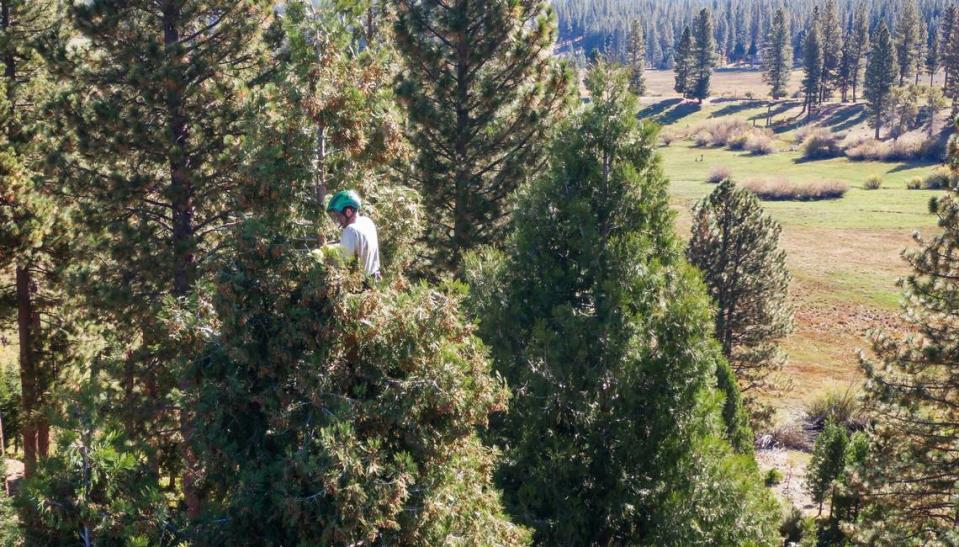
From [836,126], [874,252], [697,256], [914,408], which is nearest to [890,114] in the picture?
[836,126]

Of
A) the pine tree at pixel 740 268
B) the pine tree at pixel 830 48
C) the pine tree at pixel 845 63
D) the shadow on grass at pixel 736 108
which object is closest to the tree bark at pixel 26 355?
the pine tree at pixel 740 268

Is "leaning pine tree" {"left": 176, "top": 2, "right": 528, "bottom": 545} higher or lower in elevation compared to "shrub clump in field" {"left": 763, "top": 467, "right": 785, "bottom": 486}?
higher

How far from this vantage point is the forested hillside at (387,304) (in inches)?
217

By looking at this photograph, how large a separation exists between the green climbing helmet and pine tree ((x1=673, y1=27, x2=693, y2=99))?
4795 inches

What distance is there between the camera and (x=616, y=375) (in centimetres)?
833

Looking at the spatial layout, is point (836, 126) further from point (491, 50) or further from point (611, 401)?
point (611, 401)

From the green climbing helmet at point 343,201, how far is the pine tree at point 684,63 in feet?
400

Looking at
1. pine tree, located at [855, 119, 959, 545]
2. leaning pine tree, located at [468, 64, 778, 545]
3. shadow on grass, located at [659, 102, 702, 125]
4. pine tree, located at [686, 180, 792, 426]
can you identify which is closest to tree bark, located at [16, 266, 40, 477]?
leaning pine tree, located at [468, 64, 778, 545]

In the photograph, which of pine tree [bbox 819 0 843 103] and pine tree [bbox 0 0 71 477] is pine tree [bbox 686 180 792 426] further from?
pine tree [bbox 819 0 843 103]

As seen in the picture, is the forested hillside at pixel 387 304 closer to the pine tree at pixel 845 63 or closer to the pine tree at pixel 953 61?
the pine tree at pixel 953 61

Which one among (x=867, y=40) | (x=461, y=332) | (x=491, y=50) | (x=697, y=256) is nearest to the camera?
(x=461, y=332)

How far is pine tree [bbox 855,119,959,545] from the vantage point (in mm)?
13258

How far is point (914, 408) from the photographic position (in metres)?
13.9

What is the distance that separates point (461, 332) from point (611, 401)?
3.23 metres
